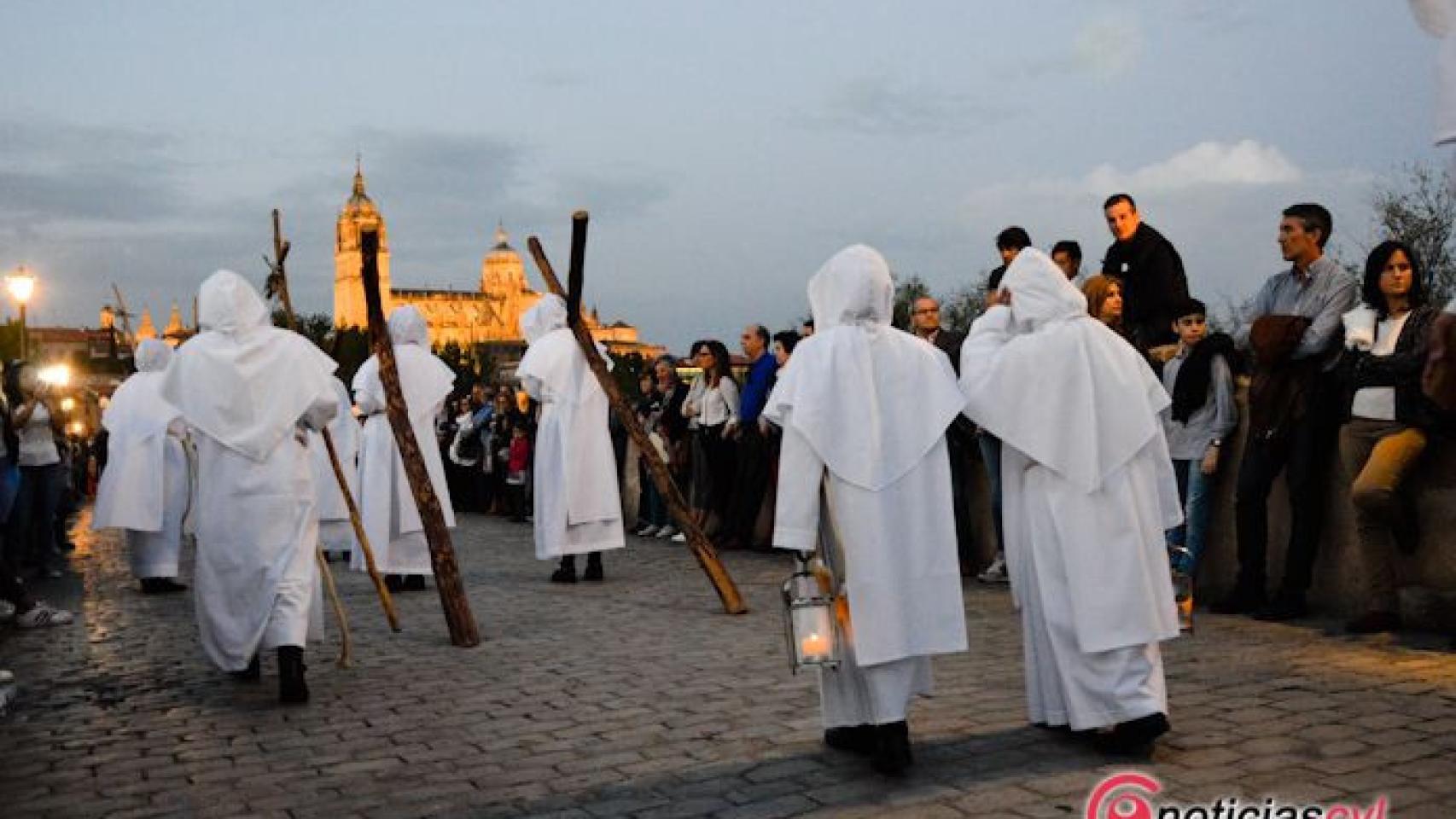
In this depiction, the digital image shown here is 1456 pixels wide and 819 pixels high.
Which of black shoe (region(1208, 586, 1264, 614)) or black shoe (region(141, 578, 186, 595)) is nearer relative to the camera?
black shoe (region(1208, 586, 1264, 614))

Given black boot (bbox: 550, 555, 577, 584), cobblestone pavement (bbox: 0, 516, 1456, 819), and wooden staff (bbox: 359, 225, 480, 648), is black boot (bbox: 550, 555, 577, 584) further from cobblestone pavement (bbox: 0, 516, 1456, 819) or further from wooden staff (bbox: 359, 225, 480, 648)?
wooden staff (bbox: 359, 225, 480, 648)

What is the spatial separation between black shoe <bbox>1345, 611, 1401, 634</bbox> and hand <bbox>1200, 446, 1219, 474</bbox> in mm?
1710

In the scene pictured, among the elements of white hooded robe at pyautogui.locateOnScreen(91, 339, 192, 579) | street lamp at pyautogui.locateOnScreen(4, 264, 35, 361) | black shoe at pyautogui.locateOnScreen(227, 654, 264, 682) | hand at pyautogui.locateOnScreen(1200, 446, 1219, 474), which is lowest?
black shoe at pyautogui.locateOnScreen(227, 654, 264, 682)

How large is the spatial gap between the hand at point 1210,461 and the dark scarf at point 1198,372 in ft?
1.04

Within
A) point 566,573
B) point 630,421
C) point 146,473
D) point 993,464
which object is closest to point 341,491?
point 630,421

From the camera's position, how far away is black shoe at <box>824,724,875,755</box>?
A: 6.25 meters

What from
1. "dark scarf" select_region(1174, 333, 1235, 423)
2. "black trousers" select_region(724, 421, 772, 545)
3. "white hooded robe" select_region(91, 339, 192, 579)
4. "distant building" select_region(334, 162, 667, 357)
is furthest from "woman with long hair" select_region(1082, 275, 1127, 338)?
"distant building" select_region(334, 162, 667, 357)

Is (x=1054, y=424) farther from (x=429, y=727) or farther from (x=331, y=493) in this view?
(x=331, y=493)

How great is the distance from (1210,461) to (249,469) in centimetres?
640

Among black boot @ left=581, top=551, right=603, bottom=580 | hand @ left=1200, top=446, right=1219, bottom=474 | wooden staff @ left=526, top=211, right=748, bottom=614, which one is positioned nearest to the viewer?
hand @ left=1200, top=446, right=1219, bottom=474

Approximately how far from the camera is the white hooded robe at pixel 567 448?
13.7 meters

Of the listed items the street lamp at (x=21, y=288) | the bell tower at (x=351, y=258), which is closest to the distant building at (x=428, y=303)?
the bell tower at (x=351, y=258)

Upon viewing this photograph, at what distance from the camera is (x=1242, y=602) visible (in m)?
10.0

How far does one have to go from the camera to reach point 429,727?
285 inches
